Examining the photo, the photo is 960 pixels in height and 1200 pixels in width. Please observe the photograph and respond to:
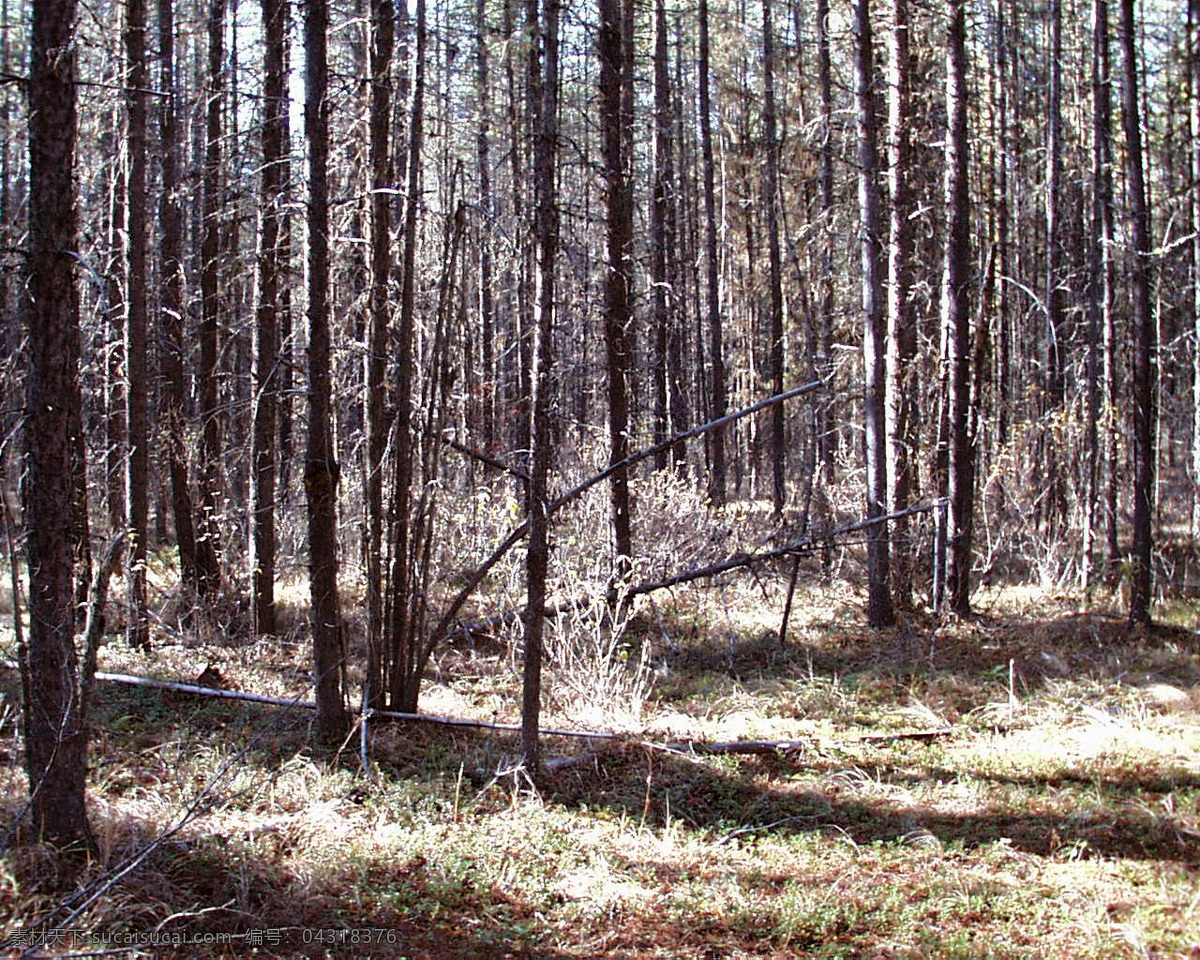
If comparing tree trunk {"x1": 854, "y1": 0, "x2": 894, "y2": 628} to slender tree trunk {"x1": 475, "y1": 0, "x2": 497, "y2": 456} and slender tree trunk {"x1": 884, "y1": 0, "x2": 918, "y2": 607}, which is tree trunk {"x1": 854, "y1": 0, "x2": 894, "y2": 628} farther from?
slender tree trunk {"x1": 475, "y1": 0, "x2": 497, "y2": 456}

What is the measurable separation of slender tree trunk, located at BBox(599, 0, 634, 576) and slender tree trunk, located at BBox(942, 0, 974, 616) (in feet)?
11.6

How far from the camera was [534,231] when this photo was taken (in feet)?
19.4

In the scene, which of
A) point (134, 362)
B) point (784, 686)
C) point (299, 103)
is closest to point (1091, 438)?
point (784, 686)

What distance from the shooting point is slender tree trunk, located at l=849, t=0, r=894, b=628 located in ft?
34.9

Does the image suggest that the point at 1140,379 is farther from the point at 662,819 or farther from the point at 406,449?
the point at 406,449

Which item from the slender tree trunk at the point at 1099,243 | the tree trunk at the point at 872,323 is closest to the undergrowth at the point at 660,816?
the tree trunk at the point at 872,323

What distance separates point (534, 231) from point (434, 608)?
197 inches

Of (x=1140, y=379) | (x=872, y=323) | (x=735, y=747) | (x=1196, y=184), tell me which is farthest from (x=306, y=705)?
(x=1140, y=379)

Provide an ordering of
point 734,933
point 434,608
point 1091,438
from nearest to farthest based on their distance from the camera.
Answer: point 734,933 < point 434,608 < point 1091,438

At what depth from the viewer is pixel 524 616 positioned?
6.19 metres

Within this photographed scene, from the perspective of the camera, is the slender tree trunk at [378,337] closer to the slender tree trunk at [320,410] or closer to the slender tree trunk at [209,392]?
the slender tree trunk at [320,410]

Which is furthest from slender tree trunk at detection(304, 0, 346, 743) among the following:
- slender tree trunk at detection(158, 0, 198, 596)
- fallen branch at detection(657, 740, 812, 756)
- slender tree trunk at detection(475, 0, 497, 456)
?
slender tree trunk at detection(158, 0, 198, 596)

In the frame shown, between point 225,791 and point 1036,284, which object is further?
point 1036,284

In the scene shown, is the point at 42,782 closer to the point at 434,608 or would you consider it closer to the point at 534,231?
the point at 534,231
